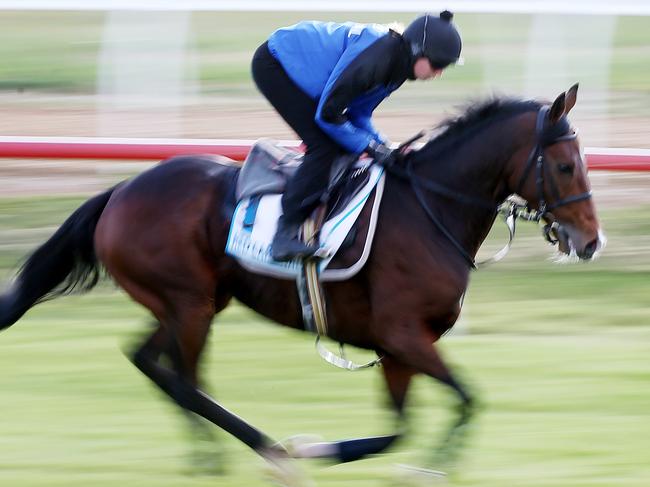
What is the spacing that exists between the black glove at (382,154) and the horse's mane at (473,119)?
12 centimetres

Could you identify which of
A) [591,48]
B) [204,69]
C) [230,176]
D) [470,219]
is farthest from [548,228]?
[204,69]

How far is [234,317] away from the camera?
26.0ft

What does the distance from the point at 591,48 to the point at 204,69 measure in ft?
13.7

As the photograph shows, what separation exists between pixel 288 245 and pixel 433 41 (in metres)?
0.94

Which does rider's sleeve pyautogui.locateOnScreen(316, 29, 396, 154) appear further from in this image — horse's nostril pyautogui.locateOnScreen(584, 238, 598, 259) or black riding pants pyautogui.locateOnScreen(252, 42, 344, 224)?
horse's nostril pyautogui.locateOnScreen(584, 238, 598, 259)

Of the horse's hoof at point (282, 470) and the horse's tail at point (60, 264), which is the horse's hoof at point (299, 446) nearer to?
the horse's hoof at point (282, 470)

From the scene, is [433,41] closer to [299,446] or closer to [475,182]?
[475,182]

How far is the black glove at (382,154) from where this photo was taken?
17.3 feet

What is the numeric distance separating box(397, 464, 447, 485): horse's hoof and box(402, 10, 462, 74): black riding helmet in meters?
1.51

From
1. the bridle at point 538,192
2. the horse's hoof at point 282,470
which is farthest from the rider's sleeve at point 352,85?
the horse's hoof at point 282,470

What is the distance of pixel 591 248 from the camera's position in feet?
16.4

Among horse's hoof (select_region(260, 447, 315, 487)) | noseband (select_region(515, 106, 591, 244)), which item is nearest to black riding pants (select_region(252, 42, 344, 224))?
noseband (select_region(515, 106, 591, 244))

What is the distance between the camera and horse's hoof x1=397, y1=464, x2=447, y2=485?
16.3 feet

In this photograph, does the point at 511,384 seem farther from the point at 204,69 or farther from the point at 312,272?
the point at 204,69
